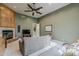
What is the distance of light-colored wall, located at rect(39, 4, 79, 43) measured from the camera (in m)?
2.41

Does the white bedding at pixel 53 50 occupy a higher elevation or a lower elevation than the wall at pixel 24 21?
lower

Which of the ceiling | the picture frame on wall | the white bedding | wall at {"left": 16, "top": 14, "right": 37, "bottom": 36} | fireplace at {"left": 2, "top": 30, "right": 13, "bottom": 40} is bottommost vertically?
the white bedding

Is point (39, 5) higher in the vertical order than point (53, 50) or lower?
higher

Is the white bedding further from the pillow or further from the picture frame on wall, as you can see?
the picture frame on wall

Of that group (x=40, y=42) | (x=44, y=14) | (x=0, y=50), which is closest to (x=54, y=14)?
(x=44, y=14)

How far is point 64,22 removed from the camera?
98.3 inches

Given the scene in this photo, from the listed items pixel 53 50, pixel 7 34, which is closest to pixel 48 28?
pixel 53 50

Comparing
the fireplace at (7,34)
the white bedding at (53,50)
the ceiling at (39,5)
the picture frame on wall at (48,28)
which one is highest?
the ceiling at (39,5)

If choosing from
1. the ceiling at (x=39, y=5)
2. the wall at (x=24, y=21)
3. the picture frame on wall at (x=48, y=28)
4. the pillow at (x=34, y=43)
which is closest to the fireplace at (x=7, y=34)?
the wall at (x=24, y=21)

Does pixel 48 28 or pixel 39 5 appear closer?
pixel 39 5

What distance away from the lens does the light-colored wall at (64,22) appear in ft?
7.91

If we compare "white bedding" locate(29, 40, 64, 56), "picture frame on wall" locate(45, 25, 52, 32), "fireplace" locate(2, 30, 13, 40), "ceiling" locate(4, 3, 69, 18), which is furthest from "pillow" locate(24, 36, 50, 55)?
"ceiling" locate(4, 3, 69, 18)

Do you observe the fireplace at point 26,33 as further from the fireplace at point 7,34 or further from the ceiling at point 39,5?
the ceiling at point 39,5

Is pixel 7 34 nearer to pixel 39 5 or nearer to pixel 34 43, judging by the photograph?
pixel 34 43
